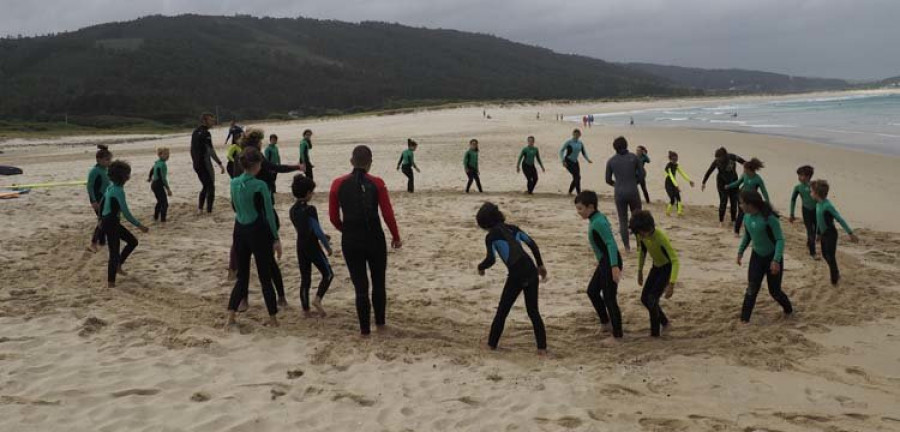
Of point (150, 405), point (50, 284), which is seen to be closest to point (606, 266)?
point (150, 405)

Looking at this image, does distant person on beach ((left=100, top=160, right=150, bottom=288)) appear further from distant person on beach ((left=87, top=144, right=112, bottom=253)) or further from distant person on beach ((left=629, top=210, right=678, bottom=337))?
distant person on beach ((left=629, top=210, right=678, bottom=337))

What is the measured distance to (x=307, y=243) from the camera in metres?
6.98

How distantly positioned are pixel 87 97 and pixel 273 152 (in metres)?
76.3

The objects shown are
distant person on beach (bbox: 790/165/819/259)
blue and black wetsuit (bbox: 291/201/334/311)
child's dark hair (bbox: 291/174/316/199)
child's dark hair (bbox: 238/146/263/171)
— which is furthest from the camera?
distant person on beach (bbox: 790/165/819/259)

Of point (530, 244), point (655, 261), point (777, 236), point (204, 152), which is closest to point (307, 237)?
point (530, 244)

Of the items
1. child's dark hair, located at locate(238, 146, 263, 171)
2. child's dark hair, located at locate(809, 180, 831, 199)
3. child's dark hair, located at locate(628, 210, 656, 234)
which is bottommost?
child's dark hair, located at locate(628, 210, 656, 234)

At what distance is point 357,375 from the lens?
550 cm

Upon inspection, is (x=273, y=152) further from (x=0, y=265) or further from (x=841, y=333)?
(x=841, y=333)

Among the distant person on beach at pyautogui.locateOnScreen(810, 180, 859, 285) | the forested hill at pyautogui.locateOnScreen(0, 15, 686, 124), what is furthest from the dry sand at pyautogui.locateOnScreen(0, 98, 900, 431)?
the forested hill at pyautogui.locateOnScreen(0, 15, 686, 124)

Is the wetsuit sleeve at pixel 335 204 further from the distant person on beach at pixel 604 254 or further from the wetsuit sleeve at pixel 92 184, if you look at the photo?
the wetsuit sleeve at pixel 92 184

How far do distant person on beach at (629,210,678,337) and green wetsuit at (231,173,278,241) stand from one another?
3.52m

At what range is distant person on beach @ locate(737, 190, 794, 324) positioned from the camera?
251 inches

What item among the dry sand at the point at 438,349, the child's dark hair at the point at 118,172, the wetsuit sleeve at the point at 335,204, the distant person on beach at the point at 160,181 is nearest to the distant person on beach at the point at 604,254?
the dry sand at the point at 438,349

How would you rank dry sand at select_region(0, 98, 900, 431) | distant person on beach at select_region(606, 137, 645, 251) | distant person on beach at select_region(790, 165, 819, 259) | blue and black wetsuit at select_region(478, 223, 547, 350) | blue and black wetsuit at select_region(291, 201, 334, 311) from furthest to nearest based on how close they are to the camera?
1. distant person on beach at select_region(606, 137, 645, 251)
2. distant person on beach at select_region(790, 165, 819, 259)
3. blue and black wetsuit at select_region(291, 201, 334, 311)
4. blue and black wetsuit at select_region(478, 223, 547, 350)
5. dry sand at select_region(0, 98, 900, 431)
